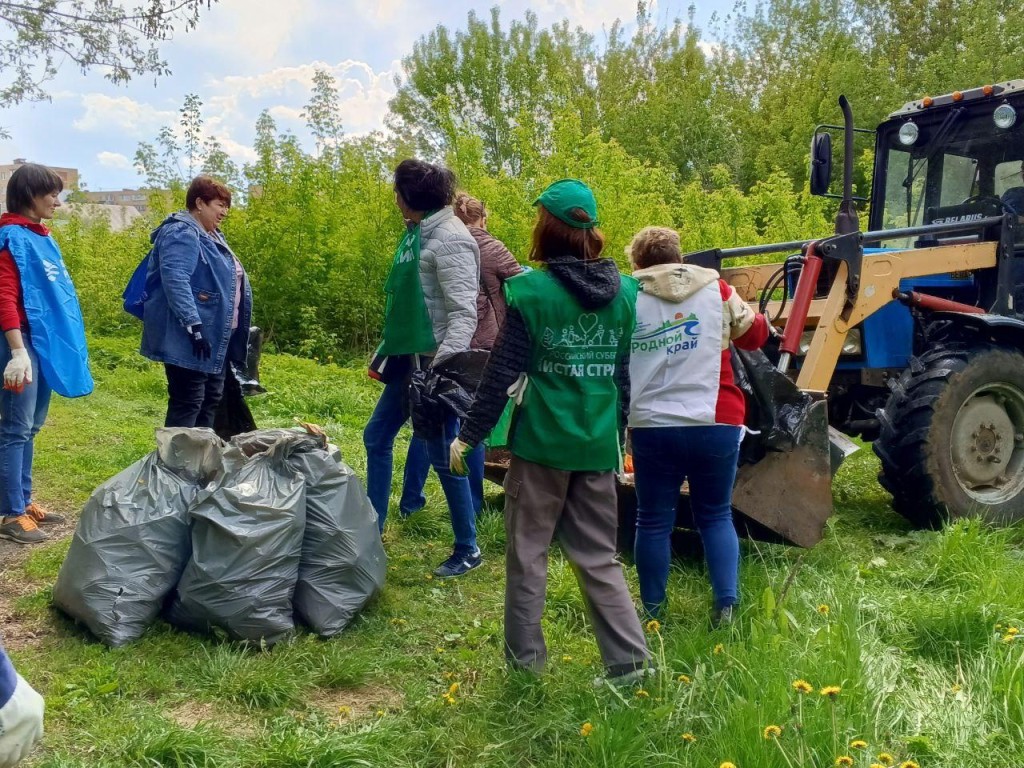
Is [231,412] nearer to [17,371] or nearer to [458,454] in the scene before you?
[17,371]

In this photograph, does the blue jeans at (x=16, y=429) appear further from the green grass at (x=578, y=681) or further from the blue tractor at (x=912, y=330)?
the blue tractor at (x=912, y=330)

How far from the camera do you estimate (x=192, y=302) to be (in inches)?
171

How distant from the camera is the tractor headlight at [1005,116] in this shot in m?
5.49

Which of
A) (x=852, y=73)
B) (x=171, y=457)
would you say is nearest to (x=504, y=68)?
(x=852, y=73)

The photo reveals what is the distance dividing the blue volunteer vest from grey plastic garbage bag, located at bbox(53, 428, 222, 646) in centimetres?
115

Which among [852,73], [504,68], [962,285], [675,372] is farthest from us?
[504,68]

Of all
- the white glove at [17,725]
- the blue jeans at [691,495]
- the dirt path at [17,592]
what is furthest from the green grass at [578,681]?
the white glove at [17,725]

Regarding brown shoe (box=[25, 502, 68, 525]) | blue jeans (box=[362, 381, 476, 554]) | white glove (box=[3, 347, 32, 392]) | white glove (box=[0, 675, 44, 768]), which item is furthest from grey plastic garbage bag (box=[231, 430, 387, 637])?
white glove (box=[0, 675, 44, 768])

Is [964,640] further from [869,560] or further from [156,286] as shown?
[156,286]

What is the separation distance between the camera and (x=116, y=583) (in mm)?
3334

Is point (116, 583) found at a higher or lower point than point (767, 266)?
lower

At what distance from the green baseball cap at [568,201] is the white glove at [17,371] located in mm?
2668

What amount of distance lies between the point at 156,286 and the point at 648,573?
268cm

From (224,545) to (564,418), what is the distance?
134cm
